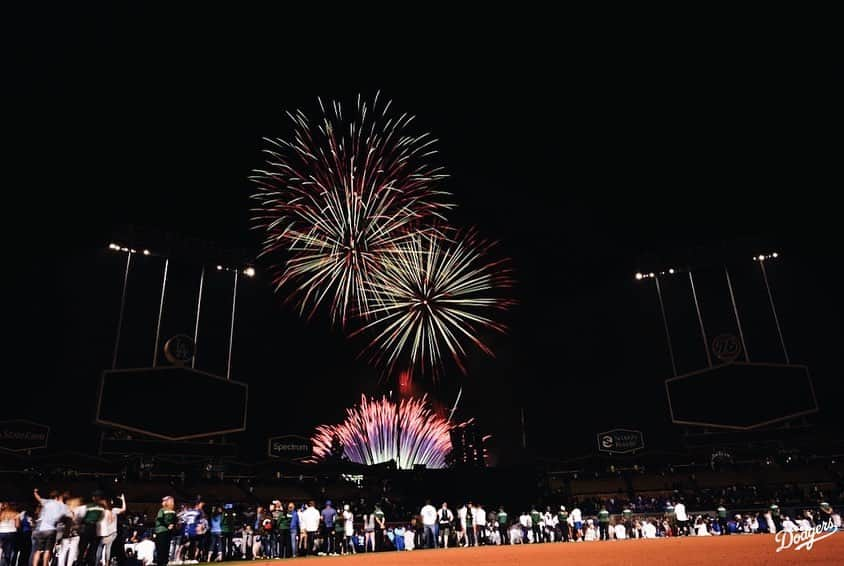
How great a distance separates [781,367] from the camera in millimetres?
40562

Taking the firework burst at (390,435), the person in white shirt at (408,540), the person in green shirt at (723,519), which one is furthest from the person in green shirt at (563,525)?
the firework burst at (390,435)

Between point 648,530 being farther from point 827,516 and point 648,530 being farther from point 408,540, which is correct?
point 408,540

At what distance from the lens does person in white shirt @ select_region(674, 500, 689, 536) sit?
28.1 meters

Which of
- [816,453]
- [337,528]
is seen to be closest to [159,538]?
[337,528]

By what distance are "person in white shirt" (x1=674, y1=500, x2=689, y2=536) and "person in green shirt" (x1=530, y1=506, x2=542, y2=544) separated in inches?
258

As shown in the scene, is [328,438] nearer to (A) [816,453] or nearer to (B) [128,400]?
(B) [128,400]

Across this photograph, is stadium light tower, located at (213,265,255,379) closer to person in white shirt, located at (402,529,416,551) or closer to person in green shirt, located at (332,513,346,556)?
person in white shirt, located at (402,529,416,551)

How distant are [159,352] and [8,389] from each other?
784 centimetres

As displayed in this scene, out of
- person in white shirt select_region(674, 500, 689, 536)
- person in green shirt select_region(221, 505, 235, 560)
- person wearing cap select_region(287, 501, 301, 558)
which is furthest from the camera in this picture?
person in white shirt select_region(674, 500, 689, 536)

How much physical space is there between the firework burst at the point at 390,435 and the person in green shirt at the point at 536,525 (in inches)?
686

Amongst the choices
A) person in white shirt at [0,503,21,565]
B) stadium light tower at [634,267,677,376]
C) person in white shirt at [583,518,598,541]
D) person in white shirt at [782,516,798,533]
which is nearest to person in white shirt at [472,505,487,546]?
person in white shirt at [583,518,598,541]

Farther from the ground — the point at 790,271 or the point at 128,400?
the point at 790,271

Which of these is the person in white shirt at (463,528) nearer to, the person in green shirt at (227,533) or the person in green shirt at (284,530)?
the person in green shirt at (284,530)

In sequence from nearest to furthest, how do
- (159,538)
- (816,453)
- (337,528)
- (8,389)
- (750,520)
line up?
(159,538)
(337,528)
(750,520)
(8,389)
(816,453)
